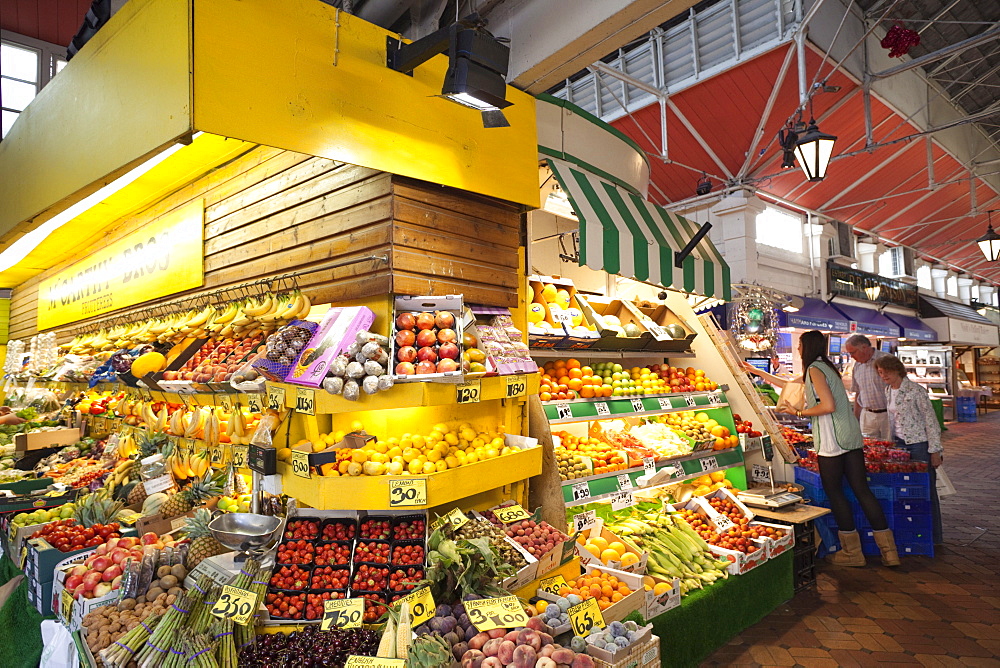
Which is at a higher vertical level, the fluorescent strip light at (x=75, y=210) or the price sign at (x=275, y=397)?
the fluorescent strip light at (x=75, y=210)

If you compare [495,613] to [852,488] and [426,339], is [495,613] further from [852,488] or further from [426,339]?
[852,488]

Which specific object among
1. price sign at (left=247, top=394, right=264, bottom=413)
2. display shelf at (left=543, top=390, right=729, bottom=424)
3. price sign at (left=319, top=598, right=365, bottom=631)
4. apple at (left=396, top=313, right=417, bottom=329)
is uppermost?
apple at (left=396, top=313, right=417, bottom=329)

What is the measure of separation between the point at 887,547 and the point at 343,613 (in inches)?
216

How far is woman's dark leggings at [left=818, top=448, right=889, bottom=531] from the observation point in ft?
18.6

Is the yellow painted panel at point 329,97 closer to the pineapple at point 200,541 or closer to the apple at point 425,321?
the apple at point 425,321

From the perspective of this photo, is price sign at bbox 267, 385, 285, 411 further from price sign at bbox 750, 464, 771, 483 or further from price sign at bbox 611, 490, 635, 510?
price sign at bbox 750, 464, 771, 483

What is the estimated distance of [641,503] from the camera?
16.7 feet

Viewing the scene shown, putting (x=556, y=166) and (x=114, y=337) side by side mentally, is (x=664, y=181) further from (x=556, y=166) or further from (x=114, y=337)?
(x=114, y=337)

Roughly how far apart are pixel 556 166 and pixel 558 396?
181 cm

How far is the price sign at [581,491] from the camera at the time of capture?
407 cm

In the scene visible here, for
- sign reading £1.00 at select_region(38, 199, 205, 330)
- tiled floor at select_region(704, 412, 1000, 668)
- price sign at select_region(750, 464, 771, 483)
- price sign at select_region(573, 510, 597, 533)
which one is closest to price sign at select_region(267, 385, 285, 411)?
→ price sign at select_region(573, 510, 597, 533)

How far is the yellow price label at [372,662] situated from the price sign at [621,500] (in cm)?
243

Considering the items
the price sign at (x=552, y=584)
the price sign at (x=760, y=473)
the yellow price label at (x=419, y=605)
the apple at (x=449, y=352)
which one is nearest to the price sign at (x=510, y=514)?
the price sign at (x=552, y=584)

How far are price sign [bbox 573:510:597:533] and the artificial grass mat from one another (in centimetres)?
83
